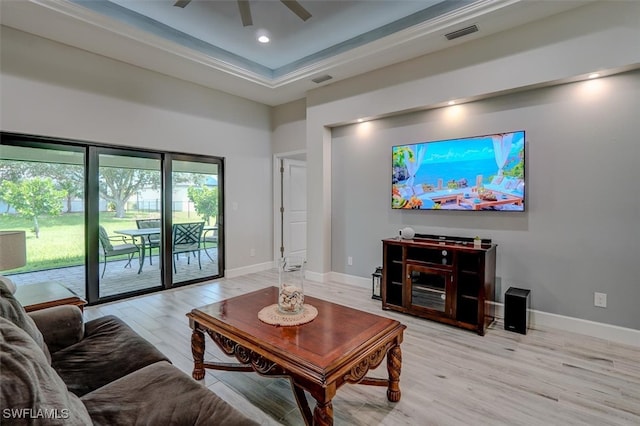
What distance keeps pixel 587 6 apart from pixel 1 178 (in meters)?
5.92

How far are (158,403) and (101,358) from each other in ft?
2.13

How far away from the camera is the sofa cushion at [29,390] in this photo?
0.83 m

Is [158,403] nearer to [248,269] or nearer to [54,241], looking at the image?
[54,241]

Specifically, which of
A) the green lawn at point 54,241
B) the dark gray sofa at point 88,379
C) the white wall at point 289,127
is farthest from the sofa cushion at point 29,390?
the white wall at point 289,127

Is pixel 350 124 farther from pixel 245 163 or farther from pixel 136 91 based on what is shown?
pixel 136 91

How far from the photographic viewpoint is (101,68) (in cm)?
384

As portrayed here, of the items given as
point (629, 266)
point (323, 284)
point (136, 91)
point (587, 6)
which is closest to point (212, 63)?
point (136, 91)

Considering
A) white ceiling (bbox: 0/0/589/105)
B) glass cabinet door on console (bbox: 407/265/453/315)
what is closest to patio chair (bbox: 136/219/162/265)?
white ceiling (bbox: 0/0/589/105)

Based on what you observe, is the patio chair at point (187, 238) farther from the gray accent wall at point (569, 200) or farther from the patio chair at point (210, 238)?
the gray accent wall at point (569, 200)

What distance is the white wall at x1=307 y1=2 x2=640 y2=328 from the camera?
2797mm

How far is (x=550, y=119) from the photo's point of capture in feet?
10.3

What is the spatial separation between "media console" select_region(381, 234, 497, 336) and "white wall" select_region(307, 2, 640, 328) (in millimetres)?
445

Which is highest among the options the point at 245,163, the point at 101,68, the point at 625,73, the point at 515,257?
the point at 101,68

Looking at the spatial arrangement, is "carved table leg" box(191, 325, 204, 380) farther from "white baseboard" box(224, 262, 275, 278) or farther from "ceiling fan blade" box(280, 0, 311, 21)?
"white baseboard" box(224, 262, 275, 278)
